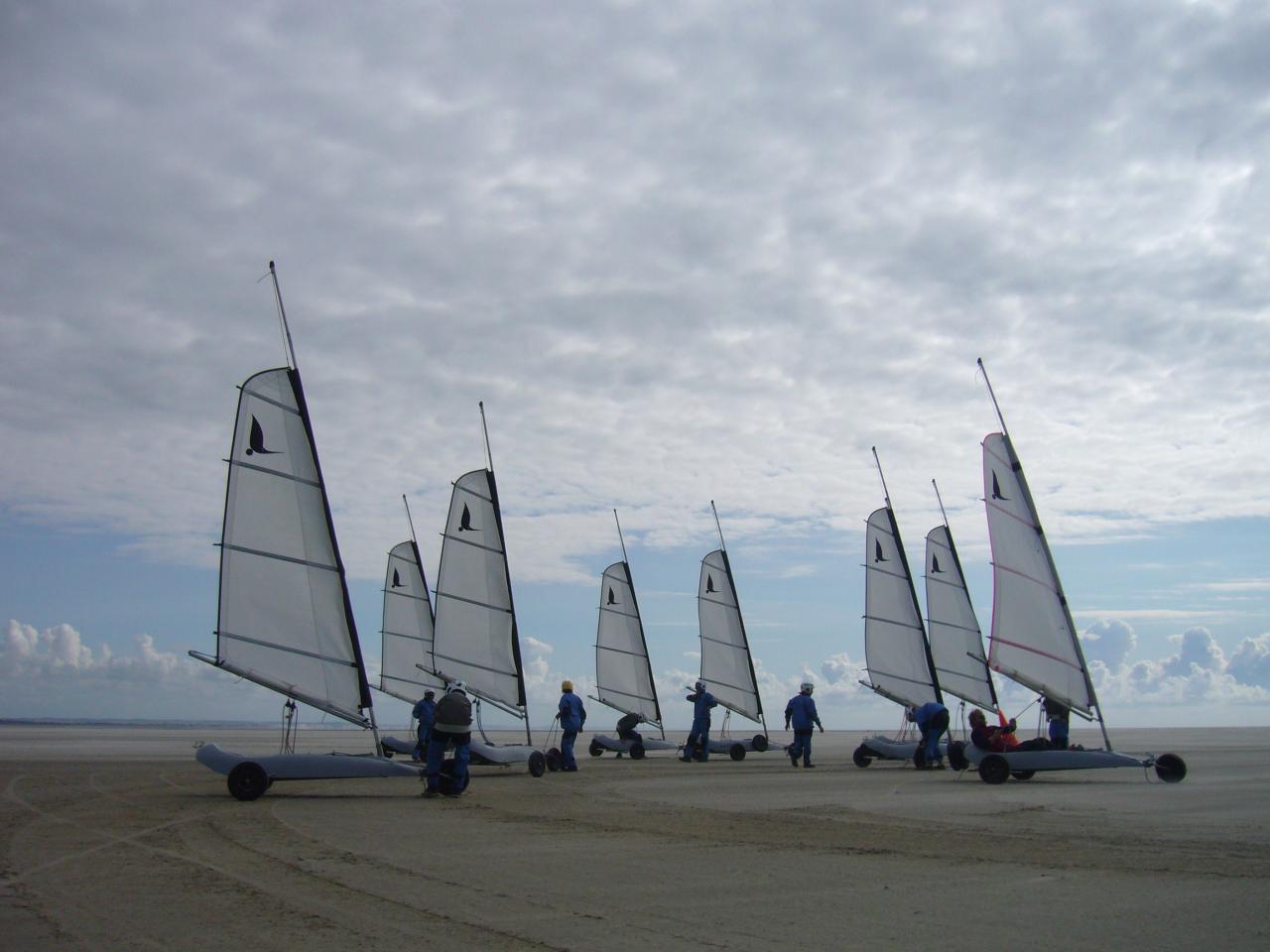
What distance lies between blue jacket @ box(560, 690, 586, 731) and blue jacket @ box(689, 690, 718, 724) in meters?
5.36

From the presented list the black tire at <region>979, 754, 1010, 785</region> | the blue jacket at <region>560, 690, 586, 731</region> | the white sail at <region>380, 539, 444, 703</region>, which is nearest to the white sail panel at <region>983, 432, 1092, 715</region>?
the black tire at <region>979, 754, 1010, 785</region>

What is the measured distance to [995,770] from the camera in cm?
1555

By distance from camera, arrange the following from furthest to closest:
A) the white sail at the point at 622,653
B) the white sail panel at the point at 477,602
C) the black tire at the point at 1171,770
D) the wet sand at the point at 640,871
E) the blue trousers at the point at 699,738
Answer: the white sail at the point at 622,653 < the blue trousers at the point at 699,738 < the white sail panel at the point at 477,602 < the black tire at the point at 1171,770 < the wet sand at the point at 640,871

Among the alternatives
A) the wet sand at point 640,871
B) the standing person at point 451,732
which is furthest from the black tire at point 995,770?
the standing person at point 451,732

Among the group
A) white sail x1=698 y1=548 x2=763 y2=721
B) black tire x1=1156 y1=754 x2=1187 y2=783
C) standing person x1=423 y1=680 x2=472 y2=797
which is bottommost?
black tire x1=1156 y1=754 x2=1187 y2=783

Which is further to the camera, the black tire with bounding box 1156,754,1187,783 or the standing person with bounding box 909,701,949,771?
the standing person with bounding box 909,701,949,771

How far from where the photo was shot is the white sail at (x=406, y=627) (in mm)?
28469

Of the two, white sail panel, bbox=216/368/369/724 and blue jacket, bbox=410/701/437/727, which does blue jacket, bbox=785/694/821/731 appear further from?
white sail panel, bbox=216/368/369/724

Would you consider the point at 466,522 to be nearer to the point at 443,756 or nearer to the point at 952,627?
the point at 443,756

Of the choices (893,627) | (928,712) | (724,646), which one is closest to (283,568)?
(928,712)

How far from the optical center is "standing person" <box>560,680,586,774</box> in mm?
20531

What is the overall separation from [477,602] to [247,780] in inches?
378

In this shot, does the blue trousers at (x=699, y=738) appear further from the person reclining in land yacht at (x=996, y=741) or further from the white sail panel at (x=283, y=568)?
the white sail panel at (x=283, y=568)

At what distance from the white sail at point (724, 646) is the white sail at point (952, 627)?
6.35 m
